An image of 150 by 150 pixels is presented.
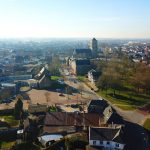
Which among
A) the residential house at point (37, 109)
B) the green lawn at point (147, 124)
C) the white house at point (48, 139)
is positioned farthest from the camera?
the residential house at point (37, 109)

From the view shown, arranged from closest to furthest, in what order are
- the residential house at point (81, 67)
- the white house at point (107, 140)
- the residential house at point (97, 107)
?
the white house at point (107, 140) < the residential house at point (97, 107) < the residential house at point (81, 67)

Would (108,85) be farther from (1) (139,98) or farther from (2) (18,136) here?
(2) (18,136)

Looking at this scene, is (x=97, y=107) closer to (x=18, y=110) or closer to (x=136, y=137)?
(x=136, y=137)

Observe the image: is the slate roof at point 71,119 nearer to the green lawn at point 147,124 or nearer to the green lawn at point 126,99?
the green lawn at point 147,124

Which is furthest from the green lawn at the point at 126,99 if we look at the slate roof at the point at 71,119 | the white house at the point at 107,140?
the white house at the point at 107,140

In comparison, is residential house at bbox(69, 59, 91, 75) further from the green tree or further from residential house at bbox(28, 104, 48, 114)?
the green tree

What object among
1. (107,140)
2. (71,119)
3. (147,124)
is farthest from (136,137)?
(71,119)

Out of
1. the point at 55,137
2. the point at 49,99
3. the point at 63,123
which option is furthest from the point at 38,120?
the point at 49,99
